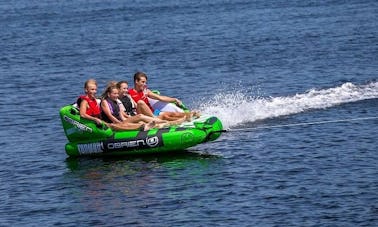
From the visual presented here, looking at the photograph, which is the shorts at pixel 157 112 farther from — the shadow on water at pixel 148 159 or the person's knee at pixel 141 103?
the shadow on water at pixel 148 159

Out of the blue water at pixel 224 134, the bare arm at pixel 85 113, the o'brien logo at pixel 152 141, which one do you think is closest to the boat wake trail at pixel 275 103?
the blue water at pixel 224 134

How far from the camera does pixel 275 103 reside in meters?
25.6

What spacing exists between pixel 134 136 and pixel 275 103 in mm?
6514

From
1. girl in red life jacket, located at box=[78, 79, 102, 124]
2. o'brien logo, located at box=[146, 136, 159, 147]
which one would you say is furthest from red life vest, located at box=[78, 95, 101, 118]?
o'brien logo, located at box=[146, 136, 159, 147]

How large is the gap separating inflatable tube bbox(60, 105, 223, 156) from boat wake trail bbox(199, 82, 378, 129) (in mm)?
2799

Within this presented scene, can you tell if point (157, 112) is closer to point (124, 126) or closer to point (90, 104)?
point (124, 126)

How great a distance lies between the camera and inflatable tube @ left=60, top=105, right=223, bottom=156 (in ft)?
65.7

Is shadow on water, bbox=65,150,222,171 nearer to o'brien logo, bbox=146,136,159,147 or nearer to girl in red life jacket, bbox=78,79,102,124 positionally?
o'brien logo, bbox=146,136,159,147

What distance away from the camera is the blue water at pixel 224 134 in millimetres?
16609

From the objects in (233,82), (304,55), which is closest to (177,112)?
(233,82)

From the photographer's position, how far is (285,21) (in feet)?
172

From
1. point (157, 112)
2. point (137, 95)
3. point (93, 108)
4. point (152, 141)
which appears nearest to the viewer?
point (152, 141)

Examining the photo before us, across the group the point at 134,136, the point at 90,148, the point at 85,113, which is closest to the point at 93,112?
the point at 85,113

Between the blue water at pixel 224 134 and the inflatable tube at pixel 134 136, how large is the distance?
0.96ft
